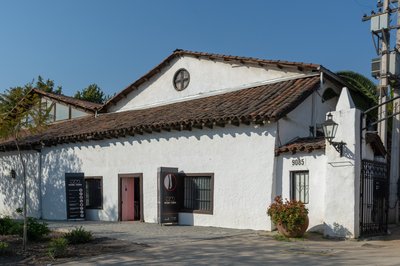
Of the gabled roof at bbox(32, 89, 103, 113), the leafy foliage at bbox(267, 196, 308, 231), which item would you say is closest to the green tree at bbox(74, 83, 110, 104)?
the gabled roof at bbox(32, 89, 103, 113)

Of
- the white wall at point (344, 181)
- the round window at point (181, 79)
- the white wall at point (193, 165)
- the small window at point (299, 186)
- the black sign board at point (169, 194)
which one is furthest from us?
the round window at point (181, 79)

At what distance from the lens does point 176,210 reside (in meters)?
16.7

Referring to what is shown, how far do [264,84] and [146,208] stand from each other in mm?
6372

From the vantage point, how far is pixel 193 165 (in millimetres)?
16641

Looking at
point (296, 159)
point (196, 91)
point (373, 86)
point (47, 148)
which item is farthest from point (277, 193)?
point (47, 148)

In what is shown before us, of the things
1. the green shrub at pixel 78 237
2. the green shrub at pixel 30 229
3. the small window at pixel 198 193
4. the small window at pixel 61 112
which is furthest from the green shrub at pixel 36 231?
the small window at pixel 61 112

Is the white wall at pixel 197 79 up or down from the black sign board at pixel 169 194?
up

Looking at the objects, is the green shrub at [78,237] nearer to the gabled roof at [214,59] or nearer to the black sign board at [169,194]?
the black sign board at [169,194]

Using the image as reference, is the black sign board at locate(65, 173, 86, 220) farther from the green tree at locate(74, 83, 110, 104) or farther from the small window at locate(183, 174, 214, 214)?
the green tree at locate(74, 83, 110, 104)

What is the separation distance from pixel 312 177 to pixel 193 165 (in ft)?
14.8

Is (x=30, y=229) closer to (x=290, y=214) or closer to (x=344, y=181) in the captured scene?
(x=290, y=214)

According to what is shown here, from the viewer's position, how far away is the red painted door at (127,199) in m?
19.0

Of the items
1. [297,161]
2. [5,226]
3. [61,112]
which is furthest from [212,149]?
[61,112]

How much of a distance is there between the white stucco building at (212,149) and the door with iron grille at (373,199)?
35 centimetres
